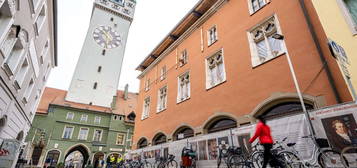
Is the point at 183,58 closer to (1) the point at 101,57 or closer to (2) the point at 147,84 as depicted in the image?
(2) the point at 147,84

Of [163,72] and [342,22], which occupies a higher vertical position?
[163,72]

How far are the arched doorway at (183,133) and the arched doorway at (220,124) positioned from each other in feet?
5.52

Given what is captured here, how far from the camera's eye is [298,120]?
20.7ft

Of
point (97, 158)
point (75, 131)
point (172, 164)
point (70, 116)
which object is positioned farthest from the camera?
point (70, 116)

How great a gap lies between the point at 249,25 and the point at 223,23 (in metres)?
2.46

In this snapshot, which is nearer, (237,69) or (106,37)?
(237,69)

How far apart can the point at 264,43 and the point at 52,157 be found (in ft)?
118

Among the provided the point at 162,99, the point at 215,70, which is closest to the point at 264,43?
the point at 215,70

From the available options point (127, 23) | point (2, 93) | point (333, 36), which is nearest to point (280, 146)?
point (333, 36)

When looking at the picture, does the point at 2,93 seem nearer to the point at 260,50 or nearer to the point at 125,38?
the point at 260,50

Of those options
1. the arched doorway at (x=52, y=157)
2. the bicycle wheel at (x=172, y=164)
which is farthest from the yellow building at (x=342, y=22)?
the arched doorway at (x=52, y=157)

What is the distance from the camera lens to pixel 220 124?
1077cm

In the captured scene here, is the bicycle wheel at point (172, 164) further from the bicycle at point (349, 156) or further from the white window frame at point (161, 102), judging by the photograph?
the bicycle at point (349, 156)

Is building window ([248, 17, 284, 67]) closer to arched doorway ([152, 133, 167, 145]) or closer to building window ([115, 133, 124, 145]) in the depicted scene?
arched doorway ([152, 133, 167, 145])
